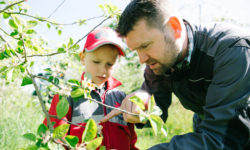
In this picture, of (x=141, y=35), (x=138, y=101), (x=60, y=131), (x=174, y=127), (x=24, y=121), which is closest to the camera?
(x=60, y=131)

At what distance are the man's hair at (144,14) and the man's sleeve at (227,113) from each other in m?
0.59

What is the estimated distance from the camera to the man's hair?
1644 mm

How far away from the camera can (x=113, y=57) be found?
5.82 ft

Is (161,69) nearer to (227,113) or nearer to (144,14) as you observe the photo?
(144,14)

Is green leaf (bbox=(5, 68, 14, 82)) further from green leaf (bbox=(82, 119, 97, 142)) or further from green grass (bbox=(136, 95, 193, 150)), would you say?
green grass (bbox=(136, 95, 193, 150))

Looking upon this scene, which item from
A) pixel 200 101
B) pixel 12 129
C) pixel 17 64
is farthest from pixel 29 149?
pixel 12 129

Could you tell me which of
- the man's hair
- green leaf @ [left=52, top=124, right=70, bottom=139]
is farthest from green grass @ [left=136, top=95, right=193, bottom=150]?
green leaf @ [left=52, top=124, right=70, bottom=139]

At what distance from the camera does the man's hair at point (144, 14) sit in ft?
5.39

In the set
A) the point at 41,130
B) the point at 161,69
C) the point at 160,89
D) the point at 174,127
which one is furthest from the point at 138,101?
the point at 174,127

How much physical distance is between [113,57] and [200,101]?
0.85 metres

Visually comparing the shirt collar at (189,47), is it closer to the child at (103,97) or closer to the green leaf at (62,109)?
the child at (103,97)

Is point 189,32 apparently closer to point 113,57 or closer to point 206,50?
point 206,50

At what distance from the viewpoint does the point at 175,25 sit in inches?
66.2

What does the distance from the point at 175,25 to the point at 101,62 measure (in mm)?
656
